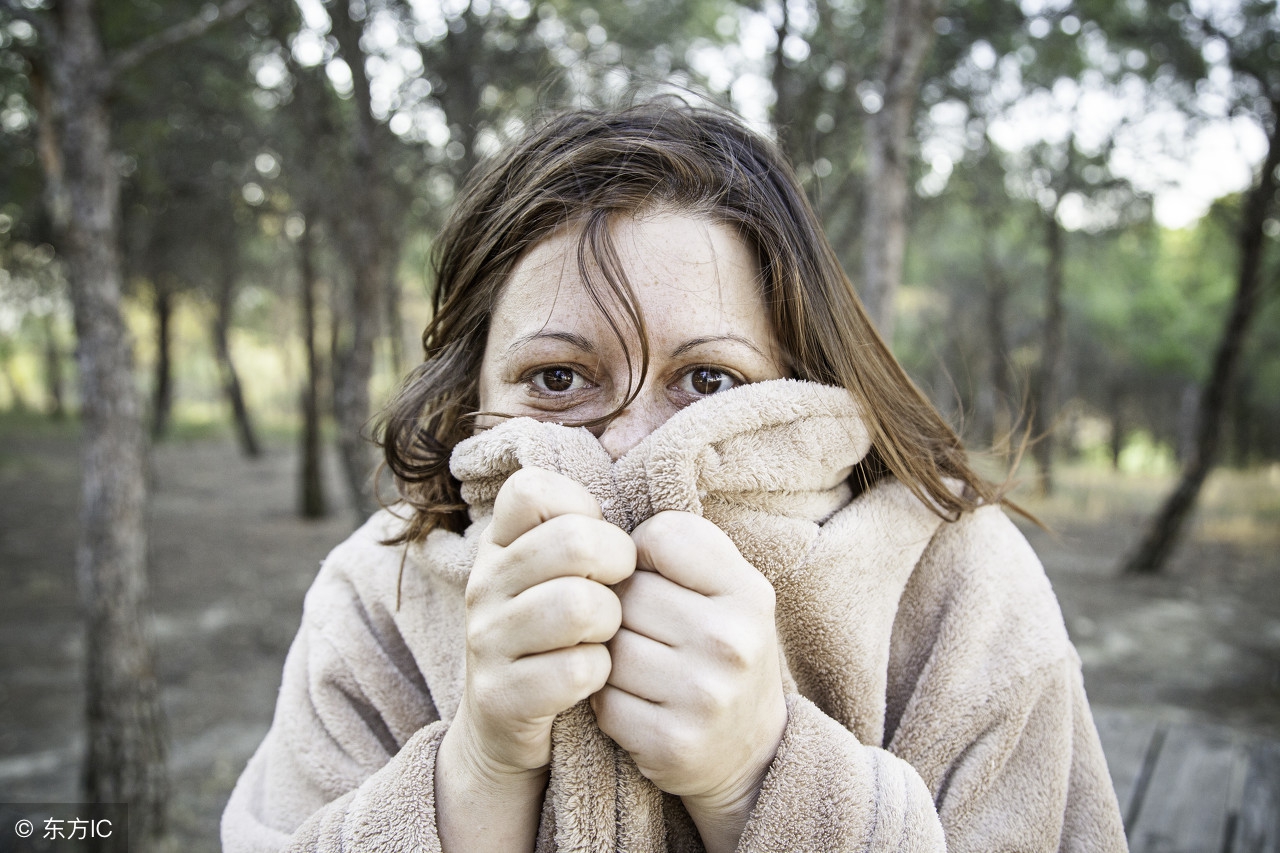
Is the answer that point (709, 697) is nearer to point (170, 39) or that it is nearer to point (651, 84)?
point (651, 84)

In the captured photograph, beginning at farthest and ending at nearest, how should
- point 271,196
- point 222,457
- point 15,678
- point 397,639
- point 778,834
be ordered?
point 222,457, point 271,196, point 15,678, point 397,639, point 778,834

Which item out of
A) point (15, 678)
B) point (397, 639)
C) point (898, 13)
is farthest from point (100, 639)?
point (898, 13)

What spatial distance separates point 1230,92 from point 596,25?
6.95m

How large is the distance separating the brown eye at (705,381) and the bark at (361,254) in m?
4.62

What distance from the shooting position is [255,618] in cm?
855

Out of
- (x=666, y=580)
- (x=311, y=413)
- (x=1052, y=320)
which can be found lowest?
(x=311, y=413)

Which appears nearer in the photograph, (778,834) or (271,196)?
(778,834)

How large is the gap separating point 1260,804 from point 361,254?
601 cm

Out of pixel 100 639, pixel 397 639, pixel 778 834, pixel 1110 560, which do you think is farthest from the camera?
pixel 1110 560

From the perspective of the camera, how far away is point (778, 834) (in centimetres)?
102

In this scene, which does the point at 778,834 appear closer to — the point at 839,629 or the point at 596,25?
the point at 839,629

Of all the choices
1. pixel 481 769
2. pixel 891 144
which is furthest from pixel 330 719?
pixel 891 144

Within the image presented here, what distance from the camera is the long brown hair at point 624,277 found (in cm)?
134

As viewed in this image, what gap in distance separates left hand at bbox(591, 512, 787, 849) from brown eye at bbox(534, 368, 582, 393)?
362mm
